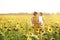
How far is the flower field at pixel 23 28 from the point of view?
1696mm

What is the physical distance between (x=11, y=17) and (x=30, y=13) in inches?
9.3

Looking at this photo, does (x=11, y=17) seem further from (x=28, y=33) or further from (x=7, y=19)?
(x=28, y=33)

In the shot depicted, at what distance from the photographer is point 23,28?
5.62ft

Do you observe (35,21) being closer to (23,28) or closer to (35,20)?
(35,20)

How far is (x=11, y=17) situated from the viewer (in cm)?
171

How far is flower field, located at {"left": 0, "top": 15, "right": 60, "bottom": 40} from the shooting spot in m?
1.70

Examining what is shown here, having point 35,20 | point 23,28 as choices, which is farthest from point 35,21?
point 23,28

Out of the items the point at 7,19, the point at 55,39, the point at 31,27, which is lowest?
the point at 55,39
